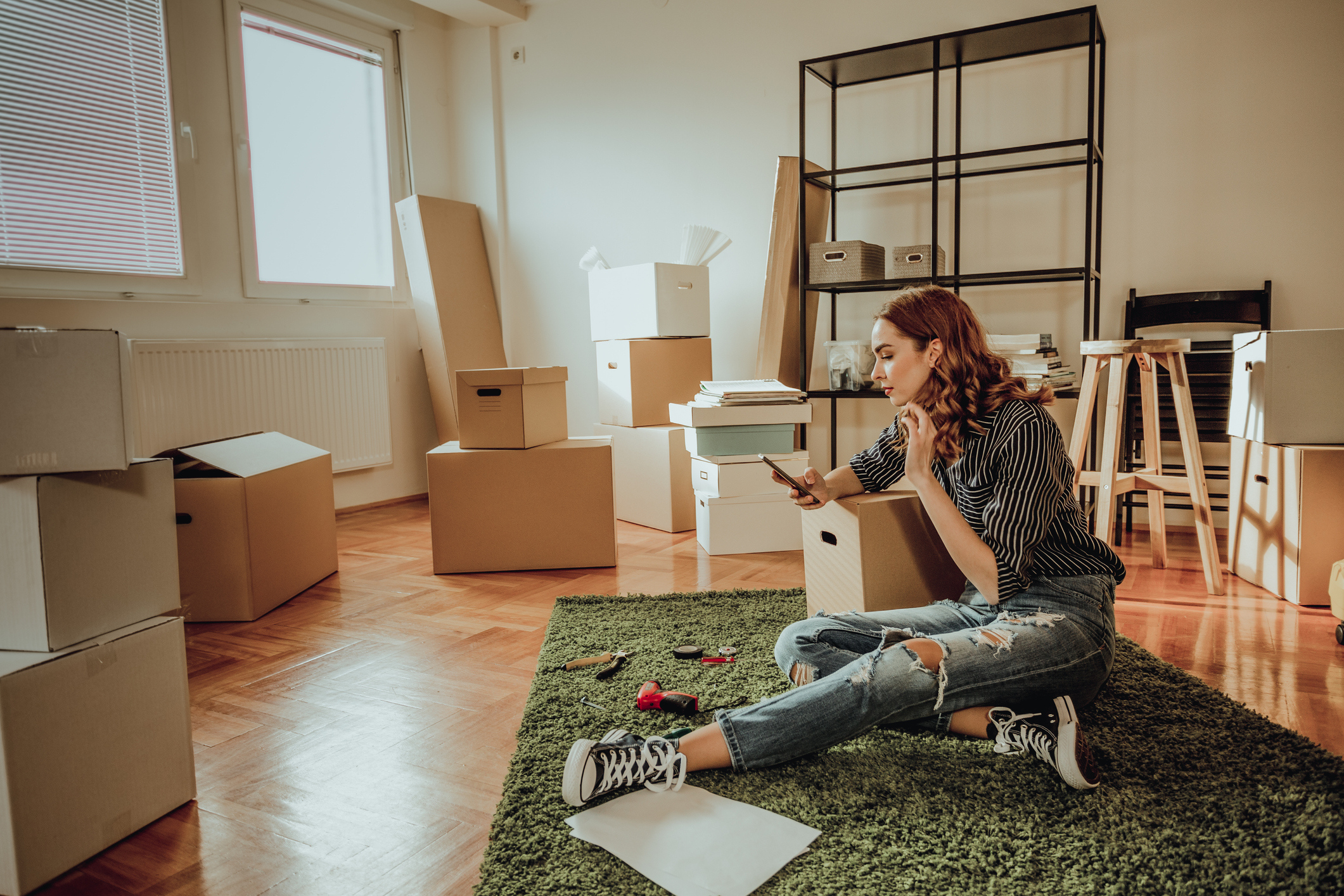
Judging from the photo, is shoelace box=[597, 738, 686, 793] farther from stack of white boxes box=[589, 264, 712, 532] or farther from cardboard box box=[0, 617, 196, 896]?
stack of white boxes box=[589, 264, 712, 532]

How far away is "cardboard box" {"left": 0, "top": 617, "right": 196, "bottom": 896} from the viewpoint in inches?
45.0

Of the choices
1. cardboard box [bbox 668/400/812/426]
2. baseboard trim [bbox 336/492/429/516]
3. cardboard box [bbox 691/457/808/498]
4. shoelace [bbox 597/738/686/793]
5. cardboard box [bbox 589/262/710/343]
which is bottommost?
baseboard trim [bbox 336/492/429/516]

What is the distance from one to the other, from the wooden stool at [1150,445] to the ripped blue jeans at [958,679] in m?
1.12

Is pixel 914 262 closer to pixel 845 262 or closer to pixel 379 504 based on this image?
pixel 845 262

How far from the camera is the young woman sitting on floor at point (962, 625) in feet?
4.33

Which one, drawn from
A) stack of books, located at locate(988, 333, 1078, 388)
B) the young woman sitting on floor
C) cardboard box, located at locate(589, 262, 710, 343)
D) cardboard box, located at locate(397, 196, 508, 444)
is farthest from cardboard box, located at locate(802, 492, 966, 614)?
cardboard box, located at locate(397, 196, 508, 444)

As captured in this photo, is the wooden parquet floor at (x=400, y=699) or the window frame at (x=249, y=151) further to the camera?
the window frame at (x=249, y=151)

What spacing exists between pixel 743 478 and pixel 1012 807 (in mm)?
1802

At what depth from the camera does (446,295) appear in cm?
422

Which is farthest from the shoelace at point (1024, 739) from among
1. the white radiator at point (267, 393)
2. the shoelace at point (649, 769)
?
the white radiator at point (267, 393)

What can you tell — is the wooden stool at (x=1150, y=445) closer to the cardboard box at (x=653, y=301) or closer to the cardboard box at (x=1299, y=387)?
the cardboard box at (x=1299, y=387)

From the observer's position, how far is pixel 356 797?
4.59 ft

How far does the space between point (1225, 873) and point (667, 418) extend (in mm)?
2669

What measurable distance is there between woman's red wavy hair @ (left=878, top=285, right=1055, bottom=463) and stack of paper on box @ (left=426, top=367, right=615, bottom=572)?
56.4 inches
